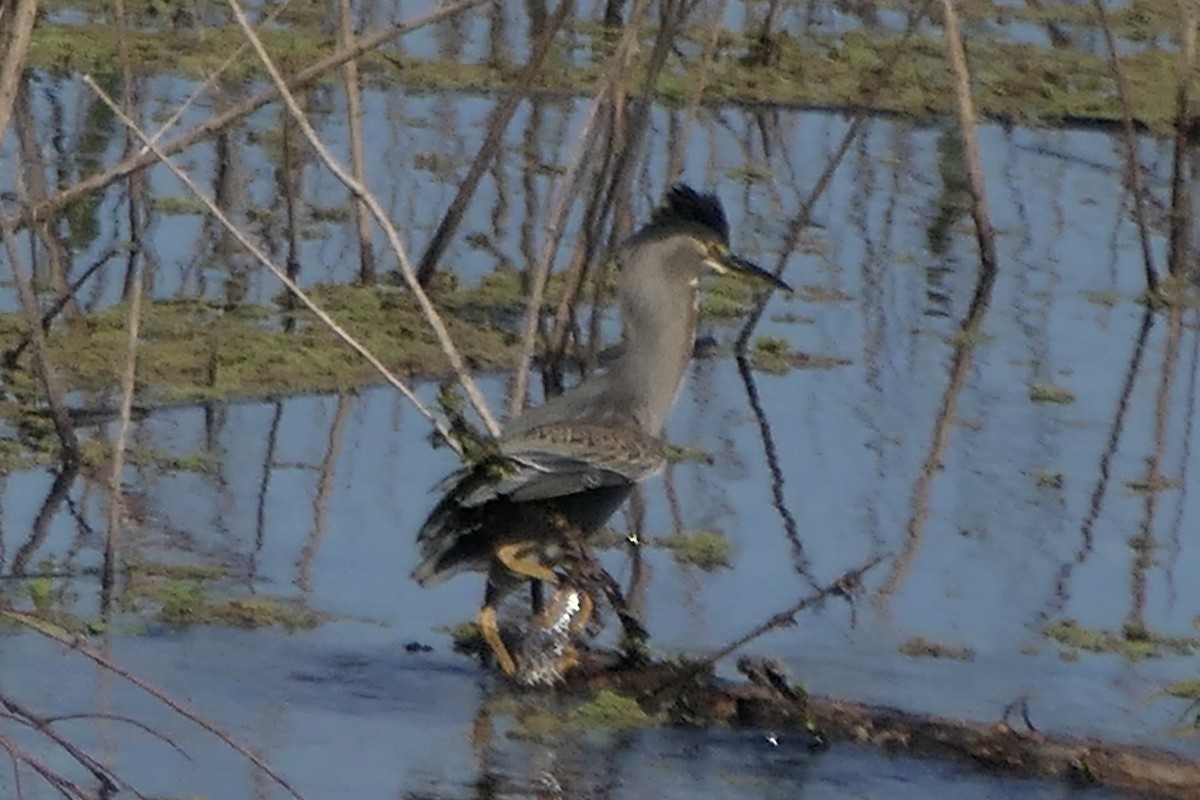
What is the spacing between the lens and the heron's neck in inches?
242

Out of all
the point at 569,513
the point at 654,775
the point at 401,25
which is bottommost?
the point at 654,775

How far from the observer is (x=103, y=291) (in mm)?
8383

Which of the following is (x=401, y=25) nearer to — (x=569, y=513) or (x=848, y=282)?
(x=569, y=513)

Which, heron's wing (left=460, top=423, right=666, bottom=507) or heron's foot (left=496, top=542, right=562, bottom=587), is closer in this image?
heron's wing (left=460, top=423, right=666, bottom=507)

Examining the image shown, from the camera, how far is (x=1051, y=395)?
8.47m

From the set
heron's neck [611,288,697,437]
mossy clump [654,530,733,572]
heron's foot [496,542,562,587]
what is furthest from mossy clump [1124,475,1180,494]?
heron's foot [496,542,562,587]

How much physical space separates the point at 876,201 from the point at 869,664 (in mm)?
4803

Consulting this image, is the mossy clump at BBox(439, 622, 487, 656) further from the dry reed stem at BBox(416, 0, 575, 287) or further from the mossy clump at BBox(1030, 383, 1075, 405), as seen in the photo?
the mossy clump at BBox(1030, 383, 1075, 405)

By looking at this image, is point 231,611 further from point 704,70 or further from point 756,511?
point 704,70

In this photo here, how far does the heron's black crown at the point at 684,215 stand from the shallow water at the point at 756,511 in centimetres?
82

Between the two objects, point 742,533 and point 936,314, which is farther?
point 936,314

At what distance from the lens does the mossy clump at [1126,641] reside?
6.26m

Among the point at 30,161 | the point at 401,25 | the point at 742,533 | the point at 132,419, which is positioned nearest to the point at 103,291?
the point at 30,161

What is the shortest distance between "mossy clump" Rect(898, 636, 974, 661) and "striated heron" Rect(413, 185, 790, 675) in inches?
30.1
